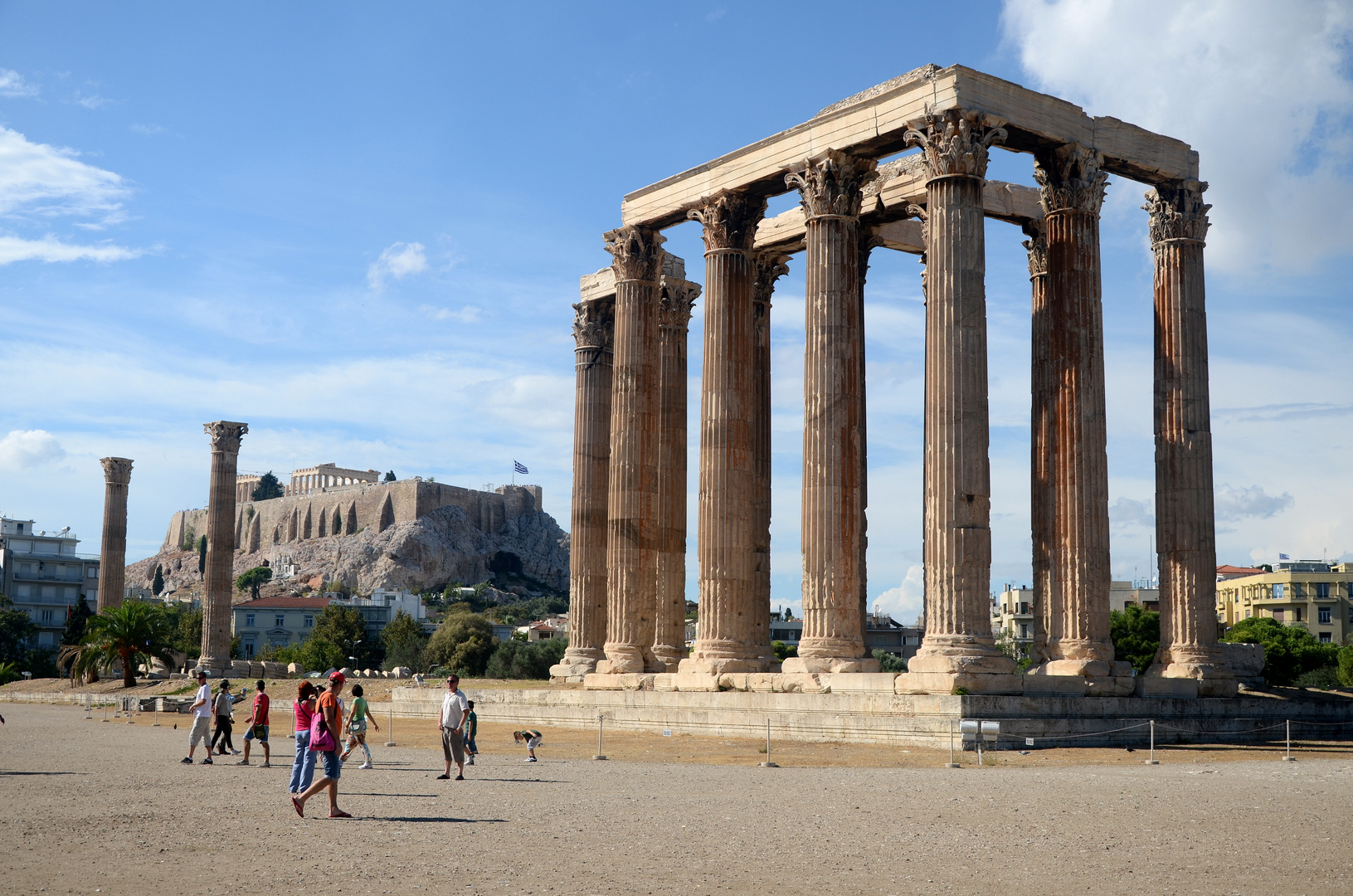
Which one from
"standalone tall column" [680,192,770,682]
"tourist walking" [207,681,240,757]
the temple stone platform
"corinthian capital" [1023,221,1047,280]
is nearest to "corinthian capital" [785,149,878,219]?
"standalone tall column" [680,192,770,682]

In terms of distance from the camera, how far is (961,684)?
28828 mm

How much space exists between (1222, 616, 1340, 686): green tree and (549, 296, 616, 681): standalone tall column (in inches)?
1763

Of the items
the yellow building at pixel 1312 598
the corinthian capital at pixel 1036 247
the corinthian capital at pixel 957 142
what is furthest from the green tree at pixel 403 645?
the corinthian capital at pixel 957 142

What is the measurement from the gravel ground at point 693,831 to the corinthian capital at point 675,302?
894 inches

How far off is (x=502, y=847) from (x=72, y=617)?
99265 mm

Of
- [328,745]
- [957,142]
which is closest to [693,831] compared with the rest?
[328,745]

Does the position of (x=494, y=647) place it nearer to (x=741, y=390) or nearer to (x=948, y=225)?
(x=741, y=390)

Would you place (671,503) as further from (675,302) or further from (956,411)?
(956,411)

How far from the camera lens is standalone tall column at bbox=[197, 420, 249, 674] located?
7119cm

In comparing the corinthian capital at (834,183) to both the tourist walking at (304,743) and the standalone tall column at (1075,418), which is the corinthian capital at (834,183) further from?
the tourist walking at (304,743)

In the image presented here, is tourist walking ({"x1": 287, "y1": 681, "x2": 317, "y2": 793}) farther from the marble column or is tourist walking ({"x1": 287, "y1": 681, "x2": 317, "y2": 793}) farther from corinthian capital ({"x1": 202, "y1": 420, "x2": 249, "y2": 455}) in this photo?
corinthian capital ({"x1": 202, "y1": 420, "x2": 249, "y2": 455})

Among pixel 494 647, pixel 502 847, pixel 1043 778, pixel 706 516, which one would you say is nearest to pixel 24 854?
pixel 502 847

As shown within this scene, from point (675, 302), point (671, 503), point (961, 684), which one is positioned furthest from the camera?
point (675, 302)

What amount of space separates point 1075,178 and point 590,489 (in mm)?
19401
